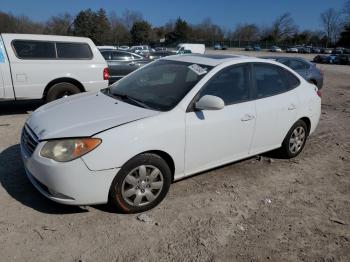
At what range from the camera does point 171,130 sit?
12.0ft

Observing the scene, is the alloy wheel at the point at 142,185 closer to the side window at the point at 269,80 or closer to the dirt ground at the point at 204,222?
the dirt ground at the point at 204,222

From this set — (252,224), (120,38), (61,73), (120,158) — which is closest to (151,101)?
(120,158)

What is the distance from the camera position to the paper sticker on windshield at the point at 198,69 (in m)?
4.16

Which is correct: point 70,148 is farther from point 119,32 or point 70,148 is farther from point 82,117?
point 119,32

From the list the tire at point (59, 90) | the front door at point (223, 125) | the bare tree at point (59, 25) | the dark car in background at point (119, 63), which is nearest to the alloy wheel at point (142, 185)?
the front door at point (223, 125)

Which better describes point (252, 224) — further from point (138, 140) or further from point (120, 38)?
point (120, 38)

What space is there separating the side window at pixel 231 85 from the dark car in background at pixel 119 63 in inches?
376

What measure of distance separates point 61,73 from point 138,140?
5.17 m

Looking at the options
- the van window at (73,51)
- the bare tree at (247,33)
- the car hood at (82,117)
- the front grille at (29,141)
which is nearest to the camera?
→ the car hood at (82,117)

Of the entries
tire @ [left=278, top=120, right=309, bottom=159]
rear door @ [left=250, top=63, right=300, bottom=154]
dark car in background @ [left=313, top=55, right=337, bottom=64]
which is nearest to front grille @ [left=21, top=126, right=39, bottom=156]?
rear door @ [left=250, top=63, right=300, bottom=154]

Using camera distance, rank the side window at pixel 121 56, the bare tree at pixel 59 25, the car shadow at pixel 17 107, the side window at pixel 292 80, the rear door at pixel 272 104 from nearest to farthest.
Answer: the rear door at pixel 272 104
the side window at pixel 292 80
the car shadow at pixel 17 107
the side window at pixel 121 56
the bare tree at pixel 59 25

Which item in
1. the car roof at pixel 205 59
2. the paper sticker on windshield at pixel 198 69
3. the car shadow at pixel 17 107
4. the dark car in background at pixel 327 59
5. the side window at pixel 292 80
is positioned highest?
the car roof at pixel 205 59

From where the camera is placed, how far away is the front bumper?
10.5ft

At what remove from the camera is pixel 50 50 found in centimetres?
793
